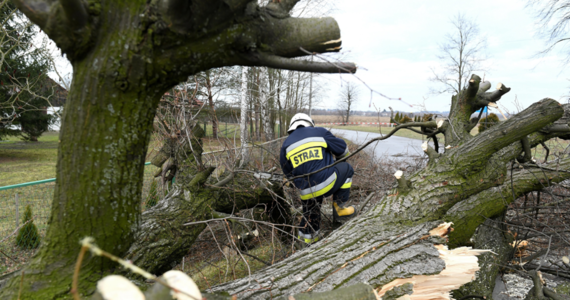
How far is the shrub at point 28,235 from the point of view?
4453 millimetres

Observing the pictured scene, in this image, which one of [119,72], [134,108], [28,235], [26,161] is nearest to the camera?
[119,72]

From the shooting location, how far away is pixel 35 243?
446 centimetres

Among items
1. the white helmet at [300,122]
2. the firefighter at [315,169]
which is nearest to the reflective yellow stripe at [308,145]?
the firefighter at [315,169]

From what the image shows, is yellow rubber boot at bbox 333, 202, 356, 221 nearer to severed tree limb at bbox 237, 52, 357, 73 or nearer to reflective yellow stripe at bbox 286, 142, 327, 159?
reflective yellow stripe at bbox 286, 142, 327, 159

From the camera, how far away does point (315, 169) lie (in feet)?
13.1

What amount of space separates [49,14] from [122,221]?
0.99m

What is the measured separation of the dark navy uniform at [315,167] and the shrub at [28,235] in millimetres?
3913

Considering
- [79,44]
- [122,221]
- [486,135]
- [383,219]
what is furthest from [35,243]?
[486,135]

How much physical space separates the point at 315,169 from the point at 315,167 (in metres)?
0.03

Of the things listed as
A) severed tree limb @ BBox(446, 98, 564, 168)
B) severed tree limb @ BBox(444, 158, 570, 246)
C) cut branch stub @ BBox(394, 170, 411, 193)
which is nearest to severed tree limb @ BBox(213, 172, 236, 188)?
cut branch stub @ BBox(394, 170, 411, 193)

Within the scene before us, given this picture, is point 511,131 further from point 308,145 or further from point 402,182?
point 308,145

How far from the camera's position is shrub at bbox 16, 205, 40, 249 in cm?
445

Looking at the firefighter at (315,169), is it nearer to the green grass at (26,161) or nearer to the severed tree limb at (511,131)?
the severed tree limb at (511,131)

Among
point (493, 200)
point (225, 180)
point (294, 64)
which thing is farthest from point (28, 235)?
point (493, 200)
